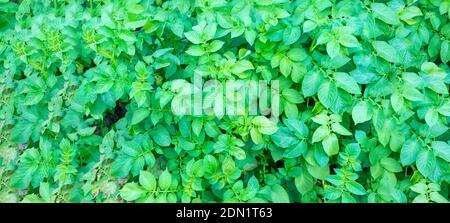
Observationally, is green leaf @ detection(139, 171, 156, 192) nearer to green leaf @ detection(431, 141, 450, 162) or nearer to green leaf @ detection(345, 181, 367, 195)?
green leaf @ detection(345, 181, 367, 195)

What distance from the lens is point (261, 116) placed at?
240 centimetres

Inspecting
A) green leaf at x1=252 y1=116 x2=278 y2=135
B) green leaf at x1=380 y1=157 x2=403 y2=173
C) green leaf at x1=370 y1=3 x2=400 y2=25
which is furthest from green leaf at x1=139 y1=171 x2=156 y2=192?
green leaf at x1=370 y1=3 x2=400 y2=25

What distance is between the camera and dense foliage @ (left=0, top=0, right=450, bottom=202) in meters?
2.41

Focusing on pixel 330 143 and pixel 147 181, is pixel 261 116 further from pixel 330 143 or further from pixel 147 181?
pixel 147 181

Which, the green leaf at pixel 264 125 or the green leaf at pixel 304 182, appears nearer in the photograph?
the green leaf at pixel 264 125

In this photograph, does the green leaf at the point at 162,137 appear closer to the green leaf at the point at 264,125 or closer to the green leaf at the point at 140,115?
the green leaf at the point at 140,115

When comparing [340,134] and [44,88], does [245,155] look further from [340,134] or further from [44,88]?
[44,88]

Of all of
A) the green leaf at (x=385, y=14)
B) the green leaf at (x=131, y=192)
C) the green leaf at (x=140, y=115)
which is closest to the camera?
the green leaf at (x=131, y=192)

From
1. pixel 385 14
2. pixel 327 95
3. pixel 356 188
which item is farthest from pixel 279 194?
pixel 385 14

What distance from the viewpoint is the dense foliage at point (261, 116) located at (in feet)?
7.89

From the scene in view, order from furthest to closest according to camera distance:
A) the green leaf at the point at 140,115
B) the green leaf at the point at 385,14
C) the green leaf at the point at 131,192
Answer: the green leaf at the point at 385,14 < the green leaf at the point at 140,115 < the green leaf at the point at 131,192

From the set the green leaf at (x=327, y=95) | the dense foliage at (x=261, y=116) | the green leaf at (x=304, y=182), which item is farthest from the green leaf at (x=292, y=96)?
the green leaf at (x=304, y=182)

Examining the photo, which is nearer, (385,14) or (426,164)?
(426,164)

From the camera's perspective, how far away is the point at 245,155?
246cm
